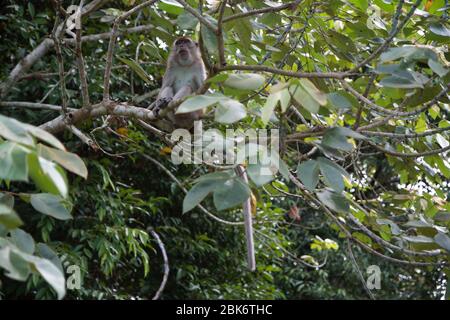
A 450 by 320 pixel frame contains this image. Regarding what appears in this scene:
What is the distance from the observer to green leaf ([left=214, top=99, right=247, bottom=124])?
1951mm

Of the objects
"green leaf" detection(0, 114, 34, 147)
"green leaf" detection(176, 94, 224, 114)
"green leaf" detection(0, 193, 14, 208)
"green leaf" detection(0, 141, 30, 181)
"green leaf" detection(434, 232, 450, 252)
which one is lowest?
"green leaf" detection(434, 232, 450, 252)

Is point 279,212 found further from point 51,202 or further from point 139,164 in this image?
point 51,202

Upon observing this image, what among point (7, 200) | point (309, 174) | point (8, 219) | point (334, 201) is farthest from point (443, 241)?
point (8, 219)

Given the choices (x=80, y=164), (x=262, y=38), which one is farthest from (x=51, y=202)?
(x=262, y=38)

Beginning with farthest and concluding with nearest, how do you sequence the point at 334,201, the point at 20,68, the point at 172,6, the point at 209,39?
1. the point at 20,68
2. the point at 172,6
3. the point at 209,39
4. the point at 334,201

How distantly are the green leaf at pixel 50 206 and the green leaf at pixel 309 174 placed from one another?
78 centimetres

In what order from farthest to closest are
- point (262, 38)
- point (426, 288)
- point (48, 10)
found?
point (426, 288)
point (48, 10)
point (262, 38)

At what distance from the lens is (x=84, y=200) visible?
18.1 ft

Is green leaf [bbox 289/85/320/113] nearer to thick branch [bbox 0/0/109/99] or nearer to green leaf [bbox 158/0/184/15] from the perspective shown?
green leaf [bbox 158/0/184/15]

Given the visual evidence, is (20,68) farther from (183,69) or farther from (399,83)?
(399,83)

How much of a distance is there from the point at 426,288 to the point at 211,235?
13.3 feet

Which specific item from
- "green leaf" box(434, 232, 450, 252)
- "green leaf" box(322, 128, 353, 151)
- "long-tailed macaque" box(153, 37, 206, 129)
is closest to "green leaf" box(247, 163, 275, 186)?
"green leaf" box(322, 128, 353, 151)

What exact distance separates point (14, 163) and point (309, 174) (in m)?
1.02

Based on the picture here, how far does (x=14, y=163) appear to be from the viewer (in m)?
1.56
